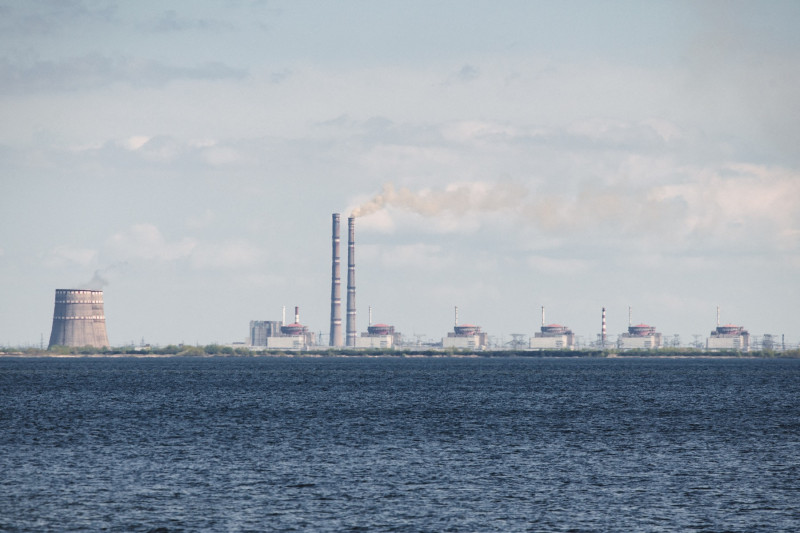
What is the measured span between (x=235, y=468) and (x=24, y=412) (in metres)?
39.3

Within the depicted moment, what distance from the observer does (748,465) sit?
1981 inches

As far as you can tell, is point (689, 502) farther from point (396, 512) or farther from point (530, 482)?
point (396, 512)

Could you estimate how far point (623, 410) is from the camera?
86.1m

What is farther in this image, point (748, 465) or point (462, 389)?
point (462, 389)

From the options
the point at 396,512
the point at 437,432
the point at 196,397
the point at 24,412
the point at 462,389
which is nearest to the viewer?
the point at 396,512

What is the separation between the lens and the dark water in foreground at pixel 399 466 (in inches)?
1479

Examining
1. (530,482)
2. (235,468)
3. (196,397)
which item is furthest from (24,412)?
(530,482)

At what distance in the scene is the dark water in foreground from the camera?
37562 mm

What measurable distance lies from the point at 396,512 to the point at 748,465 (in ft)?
66.9

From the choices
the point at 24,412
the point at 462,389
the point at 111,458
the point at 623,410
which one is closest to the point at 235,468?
the point at 111,458

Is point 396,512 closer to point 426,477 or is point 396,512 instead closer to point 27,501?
point 426,477

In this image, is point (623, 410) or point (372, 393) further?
point (372, 393)

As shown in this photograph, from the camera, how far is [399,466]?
50.1 metres

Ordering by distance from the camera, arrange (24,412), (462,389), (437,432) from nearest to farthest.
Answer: (437,432)
(24,412)
(462,389)
